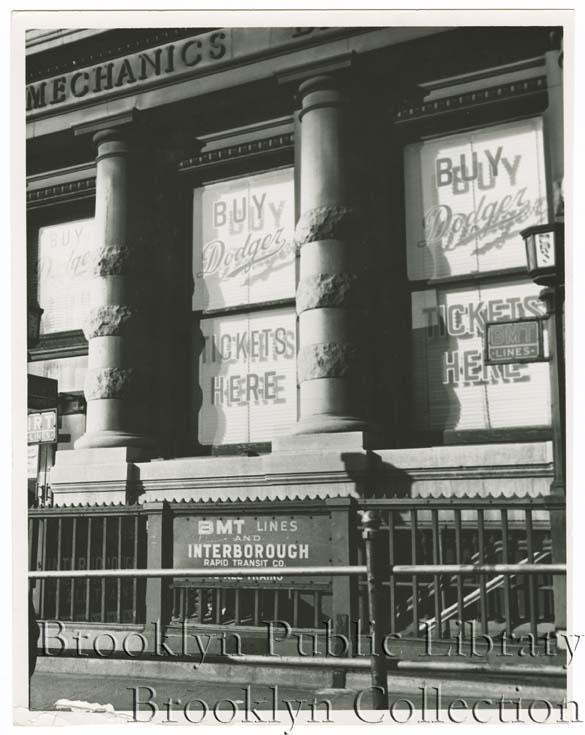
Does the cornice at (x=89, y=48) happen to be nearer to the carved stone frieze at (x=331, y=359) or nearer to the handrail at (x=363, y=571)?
the carved stone frieze at (x=331, y=359)

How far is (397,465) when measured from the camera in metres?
8.82

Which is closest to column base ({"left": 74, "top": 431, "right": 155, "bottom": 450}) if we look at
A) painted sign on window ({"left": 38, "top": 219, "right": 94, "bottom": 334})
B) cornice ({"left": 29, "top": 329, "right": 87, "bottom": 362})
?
cornice ({"left": 29, "top": 329, "right": 87, "bottom": 362})

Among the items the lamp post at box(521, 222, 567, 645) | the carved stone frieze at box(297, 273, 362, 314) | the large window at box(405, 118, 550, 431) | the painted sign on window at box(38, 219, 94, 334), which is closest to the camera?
the lamp post at box(521, 222, 567, 645)

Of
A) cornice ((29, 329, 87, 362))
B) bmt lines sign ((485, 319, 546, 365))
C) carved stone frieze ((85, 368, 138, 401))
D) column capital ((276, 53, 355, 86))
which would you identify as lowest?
carved stone frieze ((85, 368, 138, 401))

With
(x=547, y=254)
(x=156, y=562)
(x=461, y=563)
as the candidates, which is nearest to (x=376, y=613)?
(x=461, y=563)

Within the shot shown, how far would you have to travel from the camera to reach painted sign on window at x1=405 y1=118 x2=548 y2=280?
9.02 m

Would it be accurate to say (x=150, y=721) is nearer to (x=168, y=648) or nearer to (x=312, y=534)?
(x=168, y=648)

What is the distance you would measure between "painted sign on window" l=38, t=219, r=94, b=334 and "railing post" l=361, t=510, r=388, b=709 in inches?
291

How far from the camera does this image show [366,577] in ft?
18.3

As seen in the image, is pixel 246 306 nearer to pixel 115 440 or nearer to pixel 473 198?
pixel 115 440

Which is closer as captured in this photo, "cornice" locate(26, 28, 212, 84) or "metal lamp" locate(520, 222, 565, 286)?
"metal lamp" locate(520, 222, 565, 286)

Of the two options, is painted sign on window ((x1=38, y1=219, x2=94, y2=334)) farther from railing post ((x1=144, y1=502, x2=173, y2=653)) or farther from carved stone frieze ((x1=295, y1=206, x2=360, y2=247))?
railing post ((x1=144, y1=502, x2=173, y2=653))

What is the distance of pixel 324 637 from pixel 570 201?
171 inches

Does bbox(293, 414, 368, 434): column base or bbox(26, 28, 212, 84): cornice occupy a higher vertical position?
bbox(26, 28, 212, 84): cornice
